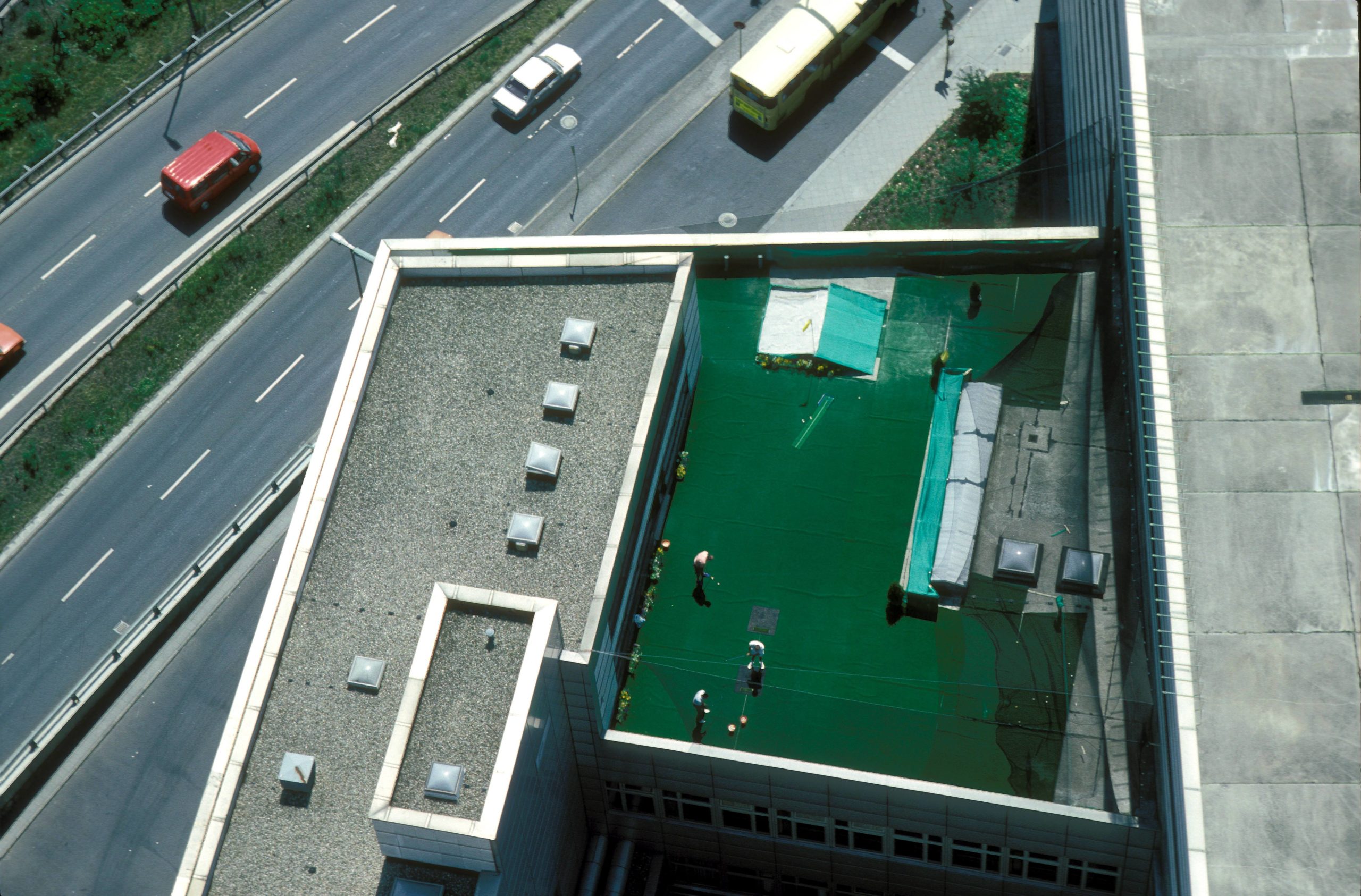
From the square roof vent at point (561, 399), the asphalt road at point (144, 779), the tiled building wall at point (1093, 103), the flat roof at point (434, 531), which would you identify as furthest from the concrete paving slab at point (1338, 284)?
the asphalt road at point (144, 779)

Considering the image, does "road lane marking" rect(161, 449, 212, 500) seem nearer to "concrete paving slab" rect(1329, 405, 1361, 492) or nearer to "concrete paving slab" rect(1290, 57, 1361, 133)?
"concrete paving slab" rect(1290, 57, 1361, 133)

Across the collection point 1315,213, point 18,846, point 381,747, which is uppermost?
point 1315,213

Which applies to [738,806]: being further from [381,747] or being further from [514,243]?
[514,243]

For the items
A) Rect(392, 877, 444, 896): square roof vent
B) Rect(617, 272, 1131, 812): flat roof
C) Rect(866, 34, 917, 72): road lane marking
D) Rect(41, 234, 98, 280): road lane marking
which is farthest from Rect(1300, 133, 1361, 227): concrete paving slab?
Rect(41, 234, 98, 280): road lane marking

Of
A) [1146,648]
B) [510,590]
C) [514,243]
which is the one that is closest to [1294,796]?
[1146,648]

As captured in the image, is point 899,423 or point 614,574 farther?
point 899,423

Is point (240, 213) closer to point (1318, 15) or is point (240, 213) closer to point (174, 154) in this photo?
point (174, 154)

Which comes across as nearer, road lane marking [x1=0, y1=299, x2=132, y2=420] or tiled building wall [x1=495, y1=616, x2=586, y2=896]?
tiled building wall [x1=495, y1=616, x2=586, y2=896]

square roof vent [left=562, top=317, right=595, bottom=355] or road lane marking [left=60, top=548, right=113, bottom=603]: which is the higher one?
square roof vent [left=562, top=317, right=595, bottom=355]
